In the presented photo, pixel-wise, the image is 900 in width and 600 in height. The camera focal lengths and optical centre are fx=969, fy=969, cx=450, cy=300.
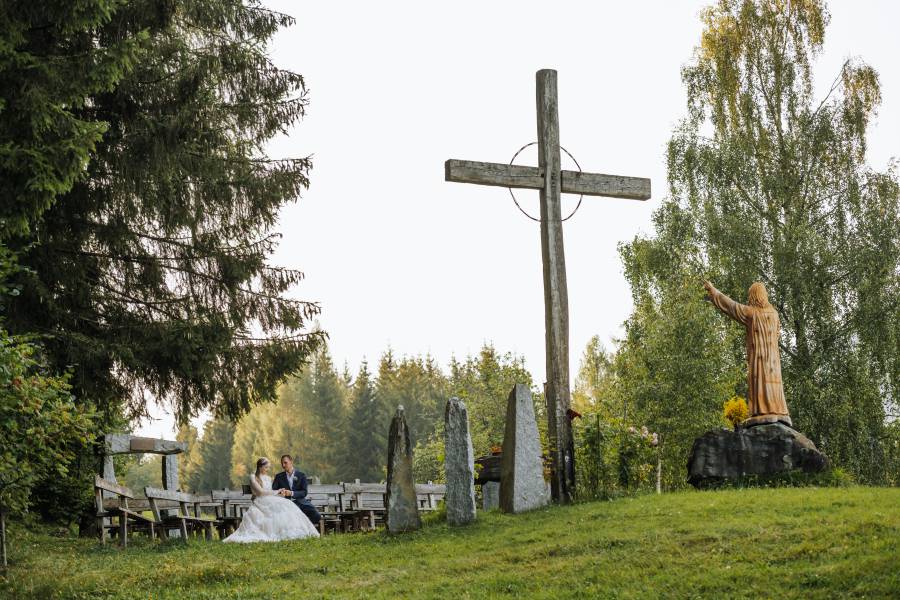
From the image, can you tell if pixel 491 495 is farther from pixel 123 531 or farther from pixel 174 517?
Answer: pixel 123 531

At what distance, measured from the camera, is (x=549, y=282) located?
44.8 ft

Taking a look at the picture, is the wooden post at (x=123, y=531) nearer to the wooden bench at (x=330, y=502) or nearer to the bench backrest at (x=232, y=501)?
the bench backrest at (x=232, y=501)

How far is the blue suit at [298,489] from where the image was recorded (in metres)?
16.5

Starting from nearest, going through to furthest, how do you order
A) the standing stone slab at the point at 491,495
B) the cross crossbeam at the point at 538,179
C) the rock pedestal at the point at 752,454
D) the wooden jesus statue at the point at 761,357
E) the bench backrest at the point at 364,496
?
the cross crossbeam at the point at 538,179
the rock pedestal at the point at 752,454
the wooden jesus statue at the point at 761,357
the standing stone slab at the point at 491,495
the bench backrest at the point at 364,496

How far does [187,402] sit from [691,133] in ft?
54.4

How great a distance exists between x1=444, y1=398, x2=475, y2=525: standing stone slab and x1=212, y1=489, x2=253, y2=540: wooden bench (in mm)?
6151

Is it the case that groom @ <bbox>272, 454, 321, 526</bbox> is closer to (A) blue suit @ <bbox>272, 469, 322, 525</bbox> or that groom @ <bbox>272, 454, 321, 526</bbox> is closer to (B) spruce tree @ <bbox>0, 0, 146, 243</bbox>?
(A) blue suit @ <bbox>272, 469, 322, 525</bbox>

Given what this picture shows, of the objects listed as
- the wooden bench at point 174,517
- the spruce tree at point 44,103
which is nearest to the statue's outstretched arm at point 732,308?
the wooden bench at point 174,517

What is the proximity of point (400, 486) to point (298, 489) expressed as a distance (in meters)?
4.54

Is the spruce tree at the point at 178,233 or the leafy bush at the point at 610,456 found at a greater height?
the spruce tree at the point at 178,233

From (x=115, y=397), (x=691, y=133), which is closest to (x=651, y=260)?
(x=691, y=133)

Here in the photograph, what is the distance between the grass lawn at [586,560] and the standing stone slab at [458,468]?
0.89ft

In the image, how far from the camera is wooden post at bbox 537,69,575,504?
13305 mm

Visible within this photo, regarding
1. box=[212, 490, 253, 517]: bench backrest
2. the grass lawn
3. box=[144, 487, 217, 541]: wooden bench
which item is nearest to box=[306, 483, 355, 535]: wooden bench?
box=[212, 490, 253, 517]: bench backrest
